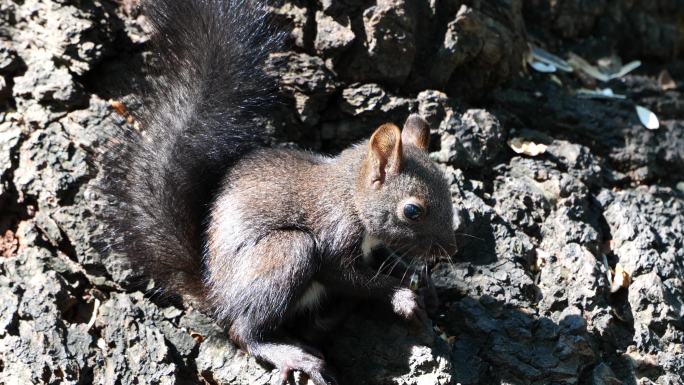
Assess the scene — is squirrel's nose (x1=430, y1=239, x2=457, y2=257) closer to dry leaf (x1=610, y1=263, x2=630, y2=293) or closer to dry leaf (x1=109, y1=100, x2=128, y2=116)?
dry leaf (x1=610, y1=263, x2=630, y2=293)

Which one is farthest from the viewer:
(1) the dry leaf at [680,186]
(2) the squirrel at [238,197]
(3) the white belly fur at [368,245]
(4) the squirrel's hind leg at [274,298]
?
(1) the dry leaf at [680,186]

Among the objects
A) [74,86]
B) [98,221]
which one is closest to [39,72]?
[74,86]

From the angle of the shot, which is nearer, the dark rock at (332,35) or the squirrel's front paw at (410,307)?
the squirrel's front paw at (410,307)

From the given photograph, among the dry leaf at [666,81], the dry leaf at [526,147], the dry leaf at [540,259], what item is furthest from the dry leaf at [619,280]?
the dry leaf at [666,81]

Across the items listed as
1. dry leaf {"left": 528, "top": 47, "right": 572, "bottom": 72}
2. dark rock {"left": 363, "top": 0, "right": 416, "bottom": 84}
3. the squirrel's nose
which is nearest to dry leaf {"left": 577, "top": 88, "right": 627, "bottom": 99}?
dry leaf {"left": 528, "top": 47, "right": 572, "bottom": 72}

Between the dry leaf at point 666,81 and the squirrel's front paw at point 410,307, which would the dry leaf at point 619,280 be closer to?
the squirrel's front paw at point 410,307

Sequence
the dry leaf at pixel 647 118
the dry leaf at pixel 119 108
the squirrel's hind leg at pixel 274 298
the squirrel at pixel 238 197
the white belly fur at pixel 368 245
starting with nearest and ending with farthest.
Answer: the squirrel's hind leg at pixel 274 298
the squirrel at pixel 238 197
the white belly fur at pixel 368 245
the dry leaf at pixel 119 108
the dry leaf at pixel 647 118
